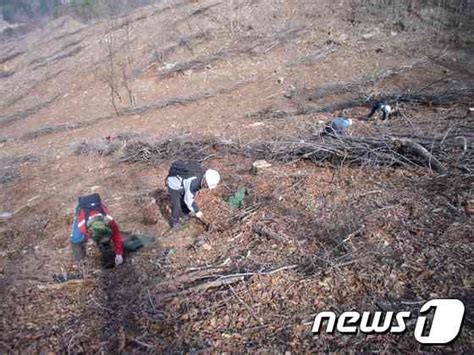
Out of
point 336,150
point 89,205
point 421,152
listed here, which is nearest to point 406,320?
point 421,152

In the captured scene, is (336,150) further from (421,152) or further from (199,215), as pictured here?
(199,215)

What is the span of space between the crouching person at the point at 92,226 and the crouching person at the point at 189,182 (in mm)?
801

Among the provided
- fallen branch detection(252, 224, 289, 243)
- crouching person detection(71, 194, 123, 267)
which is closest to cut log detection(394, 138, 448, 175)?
fallen branch detection(252, 224, 289, 243)

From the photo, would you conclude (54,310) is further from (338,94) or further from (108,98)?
(108,98)

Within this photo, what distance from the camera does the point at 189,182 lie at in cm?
445

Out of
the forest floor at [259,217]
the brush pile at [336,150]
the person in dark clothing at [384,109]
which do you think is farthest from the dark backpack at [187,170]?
the person in dark clothing at [384,109]

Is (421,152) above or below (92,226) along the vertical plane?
below

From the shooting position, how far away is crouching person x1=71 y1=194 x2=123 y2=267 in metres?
4.12

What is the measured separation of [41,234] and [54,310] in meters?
2.13

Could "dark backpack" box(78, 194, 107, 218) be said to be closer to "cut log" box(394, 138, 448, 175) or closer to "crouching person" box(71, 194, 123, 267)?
"crouching person" box(71, 194, 123, 267)

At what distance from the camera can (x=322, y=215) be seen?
430 cm

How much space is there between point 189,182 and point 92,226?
3.76 ft

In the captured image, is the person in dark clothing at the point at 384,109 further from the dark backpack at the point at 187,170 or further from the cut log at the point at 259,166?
the dark backpack at the point at 187,170

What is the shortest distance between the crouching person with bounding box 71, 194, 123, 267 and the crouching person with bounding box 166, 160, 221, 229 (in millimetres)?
801
